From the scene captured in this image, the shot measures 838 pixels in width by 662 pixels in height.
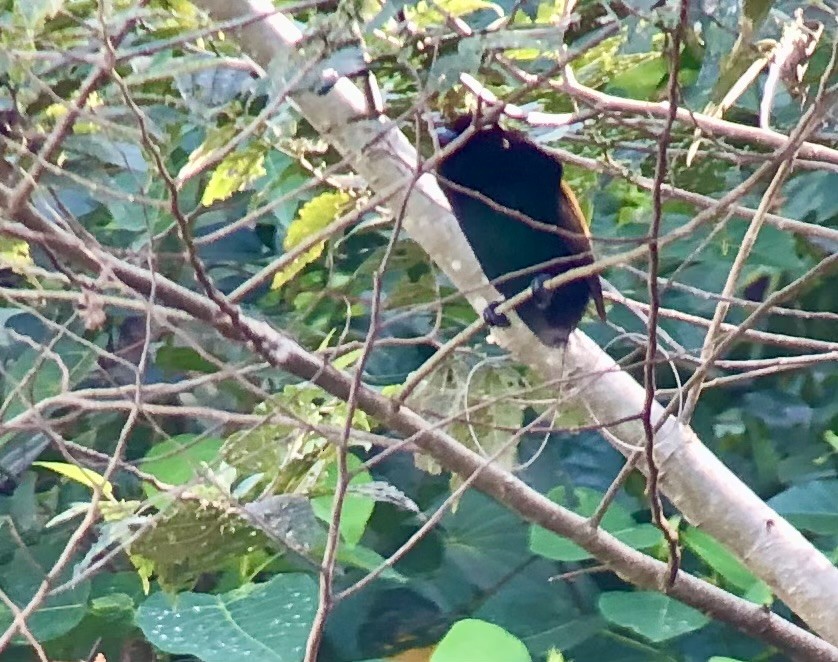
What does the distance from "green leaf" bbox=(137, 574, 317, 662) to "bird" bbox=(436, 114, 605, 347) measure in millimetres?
410

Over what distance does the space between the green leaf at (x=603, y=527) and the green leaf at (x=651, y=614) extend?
0.21 ft

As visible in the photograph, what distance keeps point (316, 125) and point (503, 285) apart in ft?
1.41

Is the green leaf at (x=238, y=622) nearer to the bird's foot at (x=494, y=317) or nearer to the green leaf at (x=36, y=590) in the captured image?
the green leaf at (x=36, y=590)

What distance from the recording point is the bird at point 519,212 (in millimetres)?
1212

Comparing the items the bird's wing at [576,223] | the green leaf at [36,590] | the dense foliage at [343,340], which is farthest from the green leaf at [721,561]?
the green leaf at [36,590]

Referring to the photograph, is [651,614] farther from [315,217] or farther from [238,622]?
[315,217]

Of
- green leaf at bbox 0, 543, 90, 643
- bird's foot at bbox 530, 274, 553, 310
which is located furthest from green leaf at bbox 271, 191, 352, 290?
green leaf at bbox 0, 543, 90, 643

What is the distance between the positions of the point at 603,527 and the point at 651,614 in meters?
0.13

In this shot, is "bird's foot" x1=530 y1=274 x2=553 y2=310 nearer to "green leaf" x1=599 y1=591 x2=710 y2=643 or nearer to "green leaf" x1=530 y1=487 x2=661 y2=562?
"green leaf" x1=530 y1=487 x2=661 y2=562

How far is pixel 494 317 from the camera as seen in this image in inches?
45.1

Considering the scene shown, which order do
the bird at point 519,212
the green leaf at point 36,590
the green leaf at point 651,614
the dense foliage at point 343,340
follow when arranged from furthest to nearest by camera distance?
the green leaf at point 36,590
the green leaf at point 651,614
the bird at point 519,212
the dense foliage at point 343,340

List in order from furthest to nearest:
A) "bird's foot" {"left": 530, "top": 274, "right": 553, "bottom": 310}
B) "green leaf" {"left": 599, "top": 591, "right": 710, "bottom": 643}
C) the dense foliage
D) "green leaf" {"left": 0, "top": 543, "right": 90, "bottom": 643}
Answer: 1. "green leaf" {"left": 0, "top": 543, "right": 90, "bottom": 643}
2. "green leaf" {"left": 599, "top": 591, "right": 710, "bottom": 643}
3. "bird's foot" {"left": 530, "top": 274, "right": 553, "bottom": 310}
4. the dense foliage

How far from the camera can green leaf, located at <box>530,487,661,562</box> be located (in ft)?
4.61

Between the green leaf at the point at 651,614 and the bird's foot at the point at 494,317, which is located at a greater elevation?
the bird's foot at the point at 494,317
